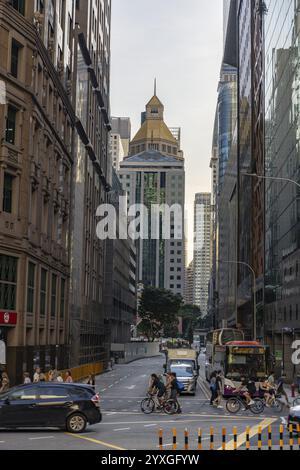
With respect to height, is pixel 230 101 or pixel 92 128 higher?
pixel 230 101

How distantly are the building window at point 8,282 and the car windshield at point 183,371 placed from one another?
12.3 m

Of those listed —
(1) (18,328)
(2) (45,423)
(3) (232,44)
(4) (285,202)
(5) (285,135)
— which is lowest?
(2) (45,423)

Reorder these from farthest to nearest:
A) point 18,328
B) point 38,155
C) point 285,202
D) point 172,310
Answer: point 172,310, point 285,202, point 38,155, point 18,328

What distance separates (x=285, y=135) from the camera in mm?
60250

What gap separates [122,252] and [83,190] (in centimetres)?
5766

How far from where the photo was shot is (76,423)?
78.1 ft

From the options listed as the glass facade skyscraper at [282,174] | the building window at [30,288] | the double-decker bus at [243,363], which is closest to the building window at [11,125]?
the building window at [30,288]

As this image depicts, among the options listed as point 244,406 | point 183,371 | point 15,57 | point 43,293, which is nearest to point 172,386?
point 244,406

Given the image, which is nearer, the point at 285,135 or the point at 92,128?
the point at 285,135

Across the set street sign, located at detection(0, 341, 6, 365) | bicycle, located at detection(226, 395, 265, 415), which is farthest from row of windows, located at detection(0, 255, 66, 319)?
bicycle, located at detection(226, 395, 265, 415)

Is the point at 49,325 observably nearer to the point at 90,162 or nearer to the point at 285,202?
the point at 285,202

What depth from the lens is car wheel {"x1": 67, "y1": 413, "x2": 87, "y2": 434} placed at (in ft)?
77.8

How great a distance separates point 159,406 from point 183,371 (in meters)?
15.4

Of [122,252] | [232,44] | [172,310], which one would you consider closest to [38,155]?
[122,252]
